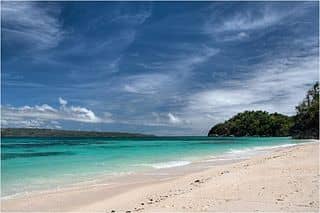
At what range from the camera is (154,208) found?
739cm

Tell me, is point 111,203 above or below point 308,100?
below

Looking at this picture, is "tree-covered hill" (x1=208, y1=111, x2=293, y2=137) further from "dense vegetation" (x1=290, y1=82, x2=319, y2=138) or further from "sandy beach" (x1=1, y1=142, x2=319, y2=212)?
"sandy beach" (x1=1, y1=142, x2=319, y2=212)

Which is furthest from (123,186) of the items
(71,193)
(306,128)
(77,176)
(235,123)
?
(235,123)

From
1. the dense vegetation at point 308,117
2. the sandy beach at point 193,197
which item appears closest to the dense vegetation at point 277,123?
the dense vegetation at point 308,117

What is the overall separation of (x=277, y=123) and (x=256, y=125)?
11.1 meters

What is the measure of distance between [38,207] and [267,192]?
5246 millimetres

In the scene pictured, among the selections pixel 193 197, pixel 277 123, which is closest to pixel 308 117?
pixel 277 123

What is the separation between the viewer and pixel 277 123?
428ft

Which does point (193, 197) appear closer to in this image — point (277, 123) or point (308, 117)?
point (308, 117)

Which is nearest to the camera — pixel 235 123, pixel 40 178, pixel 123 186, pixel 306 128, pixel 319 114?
pixel 123 186

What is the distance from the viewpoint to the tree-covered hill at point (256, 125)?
422 ft

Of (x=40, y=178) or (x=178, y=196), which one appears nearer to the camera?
(x=178, y=196)

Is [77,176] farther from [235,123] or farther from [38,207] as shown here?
[235,123]

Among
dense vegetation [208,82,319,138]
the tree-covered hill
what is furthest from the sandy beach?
the tree-covered hill
